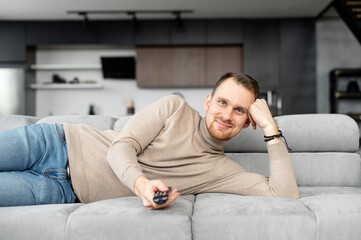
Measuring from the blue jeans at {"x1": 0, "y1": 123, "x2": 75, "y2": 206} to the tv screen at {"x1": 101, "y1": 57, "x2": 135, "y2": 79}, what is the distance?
4.56 m

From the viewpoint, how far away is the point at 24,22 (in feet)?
19.3

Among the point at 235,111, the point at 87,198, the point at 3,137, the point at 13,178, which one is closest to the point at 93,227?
the point at 87,198

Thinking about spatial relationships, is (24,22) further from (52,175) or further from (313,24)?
(52,175)

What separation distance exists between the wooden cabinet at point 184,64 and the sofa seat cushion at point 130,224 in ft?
15.8

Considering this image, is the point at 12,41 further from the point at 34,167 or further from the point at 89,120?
the point at 34,167

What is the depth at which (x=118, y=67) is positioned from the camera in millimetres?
6027

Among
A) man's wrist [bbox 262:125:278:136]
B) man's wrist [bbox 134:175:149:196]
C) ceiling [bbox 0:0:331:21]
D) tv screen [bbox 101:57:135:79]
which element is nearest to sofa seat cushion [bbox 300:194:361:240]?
man's wrist [bbox 262:125:278:136]

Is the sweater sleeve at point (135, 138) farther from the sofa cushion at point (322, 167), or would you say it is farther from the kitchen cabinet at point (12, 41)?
the kitchen cabinet at point (12, 41)

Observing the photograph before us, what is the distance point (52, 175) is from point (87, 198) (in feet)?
0.57

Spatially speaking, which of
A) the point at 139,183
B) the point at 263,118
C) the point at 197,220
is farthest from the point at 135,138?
the point at 263,118

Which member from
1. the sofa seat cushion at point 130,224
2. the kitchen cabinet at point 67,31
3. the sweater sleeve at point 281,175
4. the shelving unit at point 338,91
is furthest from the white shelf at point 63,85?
the sofa seat cushion at point 130,224

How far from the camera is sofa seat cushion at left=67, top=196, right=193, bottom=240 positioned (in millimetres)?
1120

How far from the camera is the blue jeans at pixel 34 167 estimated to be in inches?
51.8

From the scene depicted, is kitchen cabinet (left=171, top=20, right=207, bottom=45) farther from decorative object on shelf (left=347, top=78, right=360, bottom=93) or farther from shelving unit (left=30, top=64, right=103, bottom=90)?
decorative object on shelf (left=347, top=78, right=360, bottom=93)
